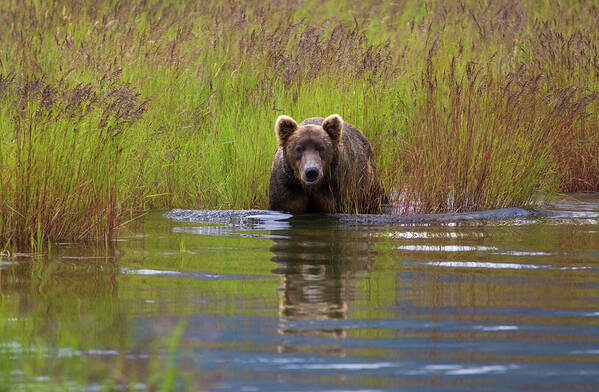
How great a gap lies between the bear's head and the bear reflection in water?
0.54 meters

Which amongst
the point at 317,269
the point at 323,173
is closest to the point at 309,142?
the point at 323,173

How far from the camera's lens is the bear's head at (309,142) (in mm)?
10234

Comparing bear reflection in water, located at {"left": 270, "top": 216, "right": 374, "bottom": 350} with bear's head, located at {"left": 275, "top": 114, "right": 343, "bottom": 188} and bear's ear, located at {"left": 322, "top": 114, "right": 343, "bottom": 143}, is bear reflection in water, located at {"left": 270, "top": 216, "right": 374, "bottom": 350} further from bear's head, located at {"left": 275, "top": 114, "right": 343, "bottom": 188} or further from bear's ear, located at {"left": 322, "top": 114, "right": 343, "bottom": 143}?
bear's ear, located at {"left": 322, "top": 114, "right": 343, "bottom": 143}

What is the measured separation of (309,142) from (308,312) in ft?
16.9

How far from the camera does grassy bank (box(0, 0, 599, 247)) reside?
311 inches

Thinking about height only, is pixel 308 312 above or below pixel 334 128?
below

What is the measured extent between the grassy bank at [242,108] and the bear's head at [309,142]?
0.68 m

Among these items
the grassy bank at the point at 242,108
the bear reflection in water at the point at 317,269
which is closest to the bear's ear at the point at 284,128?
the grassy bank at the point at 242,108

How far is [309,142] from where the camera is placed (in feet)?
33.8

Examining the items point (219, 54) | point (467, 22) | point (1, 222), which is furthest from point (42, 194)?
point (467, 22)

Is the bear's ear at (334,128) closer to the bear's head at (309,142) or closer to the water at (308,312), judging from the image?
the bear's head at (309,142)

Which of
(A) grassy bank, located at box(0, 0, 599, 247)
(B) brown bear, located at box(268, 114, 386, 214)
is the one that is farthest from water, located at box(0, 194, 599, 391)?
(B) brown bear, located at box(268, 114, 386, 214)

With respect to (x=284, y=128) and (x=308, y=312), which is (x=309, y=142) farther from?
(x=308, y=312)

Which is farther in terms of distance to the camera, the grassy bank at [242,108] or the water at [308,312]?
the grassy bank at [242,108]
